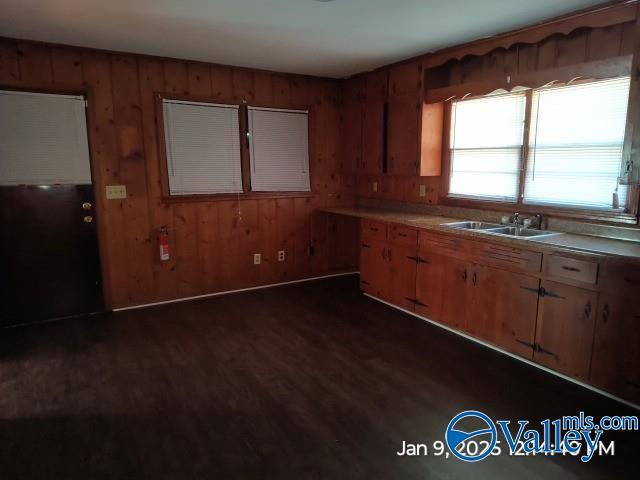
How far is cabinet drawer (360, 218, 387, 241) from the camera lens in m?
4.22

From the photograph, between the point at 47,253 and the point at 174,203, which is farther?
the point at 174,203

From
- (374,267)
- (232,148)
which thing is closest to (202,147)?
(232,148)

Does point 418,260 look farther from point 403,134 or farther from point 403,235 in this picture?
point 403,134

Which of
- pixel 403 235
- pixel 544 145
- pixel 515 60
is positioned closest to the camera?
pixel 544 145

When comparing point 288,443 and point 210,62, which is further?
point 210,62

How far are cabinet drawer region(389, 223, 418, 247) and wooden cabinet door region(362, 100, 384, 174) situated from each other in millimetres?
869

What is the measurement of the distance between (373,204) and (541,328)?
2.75 meters

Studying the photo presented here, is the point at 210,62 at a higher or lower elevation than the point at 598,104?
higher

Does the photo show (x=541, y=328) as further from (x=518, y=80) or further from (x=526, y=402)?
(x=518, y=80)

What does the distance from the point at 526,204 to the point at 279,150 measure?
2697mm

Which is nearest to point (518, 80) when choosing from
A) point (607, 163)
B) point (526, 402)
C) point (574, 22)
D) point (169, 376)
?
point (574, 22)

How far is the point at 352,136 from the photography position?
5074mm

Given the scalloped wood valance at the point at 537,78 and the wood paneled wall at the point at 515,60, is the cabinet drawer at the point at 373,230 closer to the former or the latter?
the wood paneled wall at the point at 515,60

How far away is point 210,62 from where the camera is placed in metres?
4.29
